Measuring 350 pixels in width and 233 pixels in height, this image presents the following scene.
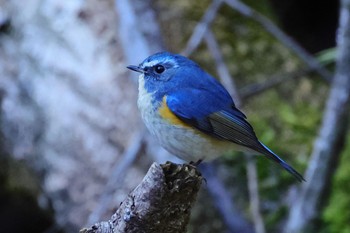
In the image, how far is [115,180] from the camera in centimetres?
428

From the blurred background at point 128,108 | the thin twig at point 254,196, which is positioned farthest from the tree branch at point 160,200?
the blurred background at point 128,108

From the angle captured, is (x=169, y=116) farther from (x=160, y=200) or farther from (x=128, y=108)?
(x=128, y=108)

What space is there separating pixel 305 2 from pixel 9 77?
2.38 metres

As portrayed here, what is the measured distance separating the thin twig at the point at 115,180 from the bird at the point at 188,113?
1.08 metres

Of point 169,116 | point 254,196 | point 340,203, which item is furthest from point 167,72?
point 340,203

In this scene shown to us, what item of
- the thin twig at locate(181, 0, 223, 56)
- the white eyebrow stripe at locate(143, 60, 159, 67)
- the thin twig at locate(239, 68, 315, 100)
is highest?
the thin twig at locate(181, 0, 223, 56)

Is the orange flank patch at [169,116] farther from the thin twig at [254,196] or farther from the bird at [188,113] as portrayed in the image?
the thin twig at [254,196]

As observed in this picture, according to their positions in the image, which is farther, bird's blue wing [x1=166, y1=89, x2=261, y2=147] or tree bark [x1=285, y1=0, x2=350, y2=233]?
tree bark [x1=285, y1=0, x2=350, y2=233]

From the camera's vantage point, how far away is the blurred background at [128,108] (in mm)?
4441

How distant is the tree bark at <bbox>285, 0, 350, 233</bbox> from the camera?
12.8 ft

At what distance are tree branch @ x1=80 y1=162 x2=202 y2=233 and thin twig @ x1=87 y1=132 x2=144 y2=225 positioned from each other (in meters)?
1.84

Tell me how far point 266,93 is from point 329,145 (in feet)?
3.43

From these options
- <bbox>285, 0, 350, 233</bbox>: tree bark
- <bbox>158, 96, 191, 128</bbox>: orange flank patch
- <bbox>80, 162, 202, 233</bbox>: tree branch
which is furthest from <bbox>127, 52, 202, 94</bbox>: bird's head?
<bbox>285, 0, 350, 233</bbox>: tree bark

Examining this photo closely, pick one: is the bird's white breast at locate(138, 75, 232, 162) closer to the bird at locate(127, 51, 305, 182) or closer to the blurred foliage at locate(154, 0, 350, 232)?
the bird at locate(127, 51, 305, 182)
